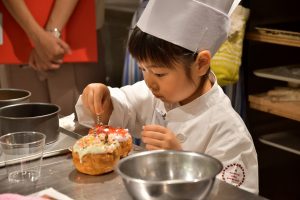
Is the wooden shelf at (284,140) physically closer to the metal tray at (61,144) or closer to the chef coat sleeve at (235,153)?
the chef coat sleeve at (235,153)

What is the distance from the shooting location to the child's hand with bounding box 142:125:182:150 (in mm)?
1065

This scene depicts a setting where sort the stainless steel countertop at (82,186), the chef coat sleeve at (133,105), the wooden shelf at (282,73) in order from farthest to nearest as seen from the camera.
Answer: the wooden shelf at (282,73) < the chef coat sleeve at (133,105) < the stainless steel countertop at (82,186)

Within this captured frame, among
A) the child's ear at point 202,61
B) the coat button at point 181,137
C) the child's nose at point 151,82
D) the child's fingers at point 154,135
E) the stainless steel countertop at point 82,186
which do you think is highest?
the child's ear at point 202,61

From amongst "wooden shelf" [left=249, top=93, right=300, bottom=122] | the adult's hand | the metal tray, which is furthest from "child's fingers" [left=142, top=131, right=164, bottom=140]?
"wooden shelf" [left=249, top=93, right=300, bottom=122]

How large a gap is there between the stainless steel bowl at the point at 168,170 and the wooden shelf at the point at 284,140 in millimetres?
1403

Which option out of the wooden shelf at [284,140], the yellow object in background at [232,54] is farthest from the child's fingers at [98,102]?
the wooden shelf at [284,140]

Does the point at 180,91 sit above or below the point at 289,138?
above

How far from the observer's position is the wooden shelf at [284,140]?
7.34ft

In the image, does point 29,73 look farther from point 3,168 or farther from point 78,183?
point 78,183

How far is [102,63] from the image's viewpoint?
221cm

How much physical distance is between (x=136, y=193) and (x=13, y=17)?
1149 millimetres

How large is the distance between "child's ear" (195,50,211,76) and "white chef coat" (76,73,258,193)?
0.06m

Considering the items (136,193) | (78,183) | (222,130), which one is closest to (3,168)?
(78,183)

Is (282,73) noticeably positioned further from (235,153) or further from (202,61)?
(235,153)
